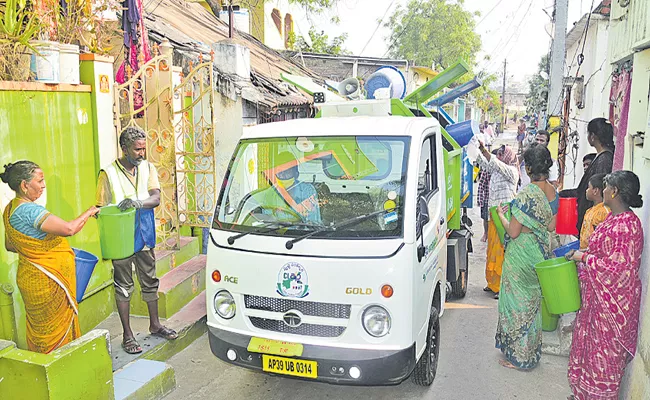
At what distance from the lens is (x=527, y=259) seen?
14.6ft

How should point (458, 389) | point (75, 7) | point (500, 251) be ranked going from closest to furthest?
point (458, 389)
point (75, 7)
point (500, 251)

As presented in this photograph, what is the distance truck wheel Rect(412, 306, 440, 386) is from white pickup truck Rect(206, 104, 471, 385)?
0.01 metres

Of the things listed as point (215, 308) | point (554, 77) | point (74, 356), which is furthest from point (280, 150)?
point (554, 77)

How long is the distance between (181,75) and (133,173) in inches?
110

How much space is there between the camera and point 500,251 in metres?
6.55

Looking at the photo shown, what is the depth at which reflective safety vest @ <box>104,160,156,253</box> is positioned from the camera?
4.24 meters

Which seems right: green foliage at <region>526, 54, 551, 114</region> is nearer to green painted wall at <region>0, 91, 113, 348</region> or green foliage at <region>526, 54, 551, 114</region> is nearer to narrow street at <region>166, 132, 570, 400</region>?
narrow street at <region>166, 132, 570, 400</region>

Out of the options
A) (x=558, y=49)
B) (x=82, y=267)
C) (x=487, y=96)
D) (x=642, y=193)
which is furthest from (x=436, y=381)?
(x=487, y=96)

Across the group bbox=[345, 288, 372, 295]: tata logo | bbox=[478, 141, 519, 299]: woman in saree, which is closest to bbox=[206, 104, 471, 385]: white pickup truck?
bbox=[345, 288, 372, 295]: tata logo

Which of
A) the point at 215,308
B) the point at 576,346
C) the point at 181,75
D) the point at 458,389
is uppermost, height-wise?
the point at 181,75

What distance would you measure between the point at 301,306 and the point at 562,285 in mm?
Result: 1978

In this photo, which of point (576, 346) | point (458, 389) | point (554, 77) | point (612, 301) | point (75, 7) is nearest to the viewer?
point (612, 301)

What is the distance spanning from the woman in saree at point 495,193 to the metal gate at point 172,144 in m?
3.51

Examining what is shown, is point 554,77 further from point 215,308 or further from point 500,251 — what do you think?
point 215,308
